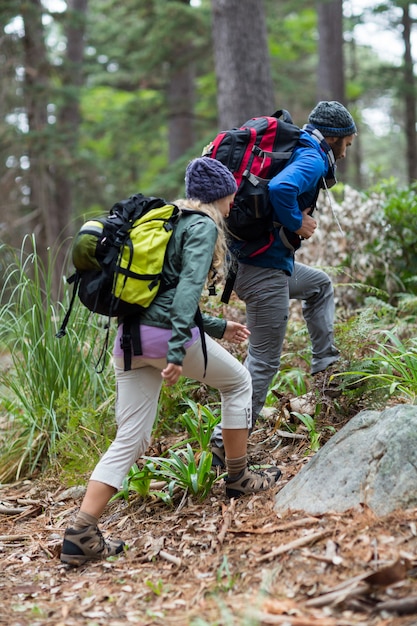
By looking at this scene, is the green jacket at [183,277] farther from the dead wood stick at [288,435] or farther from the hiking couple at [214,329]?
the dead wood stick at [288,435]

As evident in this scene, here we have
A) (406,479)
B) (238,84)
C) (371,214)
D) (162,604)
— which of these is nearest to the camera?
(162,604)

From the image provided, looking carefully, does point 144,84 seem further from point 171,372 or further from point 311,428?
point 171,372

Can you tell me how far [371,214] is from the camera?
6.83 meters

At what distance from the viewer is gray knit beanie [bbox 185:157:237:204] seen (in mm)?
3467

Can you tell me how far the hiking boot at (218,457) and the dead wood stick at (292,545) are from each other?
1160 mm

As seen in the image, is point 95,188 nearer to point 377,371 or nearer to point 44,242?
point 44,242

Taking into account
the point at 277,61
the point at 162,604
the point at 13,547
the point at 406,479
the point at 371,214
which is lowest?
the point at 13,547

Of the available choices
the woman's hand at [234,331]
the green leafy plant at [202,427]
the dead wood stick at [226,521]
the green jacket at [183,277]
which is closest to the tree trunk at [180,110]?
the green leafy plant at [202,427]

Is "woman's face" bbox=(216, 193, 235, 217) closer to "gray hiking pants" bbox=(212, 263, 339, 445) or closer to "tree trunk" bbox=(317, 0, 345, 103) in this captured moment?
"gray hiking pants" bbox=(212, 263, 339, 445)

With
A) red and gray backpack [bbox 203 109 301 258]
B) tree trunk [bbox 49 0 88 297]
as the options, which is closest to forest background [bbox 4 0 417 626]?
red and gray backpack [bbox 203 109 301 258]

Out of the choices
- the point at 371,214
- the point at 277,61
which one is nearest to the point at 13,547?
the point at 371,214

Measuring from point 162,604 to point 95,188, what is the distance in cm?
1319

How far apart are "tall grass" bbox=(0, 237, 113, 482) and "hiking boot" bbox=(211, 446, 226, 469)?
4.18 ft

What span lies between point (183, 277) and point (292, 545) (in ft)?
4.50
